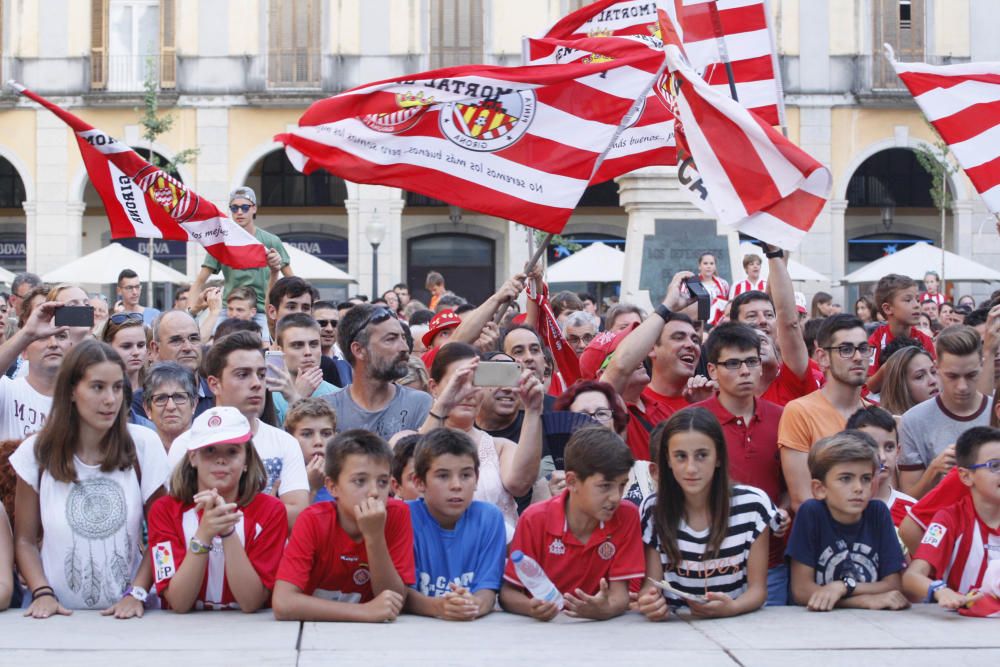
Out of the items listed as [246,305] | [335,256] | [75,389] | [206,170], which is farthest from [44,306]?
[335,256]

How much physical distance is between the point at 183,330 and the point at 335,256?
2585cm

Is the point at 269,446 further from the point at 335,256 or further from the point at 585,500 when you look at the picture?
the point at 335,256

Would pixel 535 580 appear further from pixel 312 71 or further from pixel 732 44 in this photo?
pixel 312 71

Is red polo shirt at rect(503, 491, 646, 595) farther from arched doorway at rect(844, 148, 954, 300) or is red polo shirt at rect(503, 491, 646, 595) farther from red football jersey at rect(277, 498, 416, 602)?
arched doorway at rect(844, 148, 954, 300)

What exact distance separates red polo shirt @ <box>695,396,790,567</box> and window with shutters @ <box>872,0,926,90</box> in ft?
85.6

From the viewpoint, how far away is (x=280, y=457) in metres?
6.15

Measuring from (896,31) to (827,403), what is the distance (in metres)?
26.5

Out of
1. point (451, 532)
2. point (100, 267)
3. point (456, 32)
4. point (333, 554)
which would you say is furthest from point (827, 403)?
point (456, 32)

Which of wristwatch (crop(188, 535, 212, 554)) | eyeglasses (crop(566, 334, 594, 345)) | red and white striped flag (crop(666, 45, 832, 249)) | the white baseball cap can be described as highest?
red and white striped flag (crop(666, 45, 832, 249))

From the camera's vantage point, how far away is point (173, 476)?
5.66 meters

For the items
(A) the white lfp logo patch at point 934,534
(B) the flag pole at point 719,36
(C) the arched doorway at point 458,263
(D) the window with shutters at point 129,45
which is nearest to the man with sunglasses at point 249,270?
(B) the flag pole at point 719,36

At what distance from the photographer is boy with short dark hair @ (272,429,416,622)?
5480 mm

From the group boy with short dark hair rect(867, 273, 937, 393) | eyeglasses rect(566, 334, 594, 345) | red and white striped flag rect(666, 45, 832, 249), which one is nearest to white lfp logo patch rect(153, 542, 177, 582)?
red and white striped flag rect(666, 45, 832, 249)

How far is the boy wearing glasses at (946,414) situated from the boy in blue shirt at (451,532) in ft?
7.73
